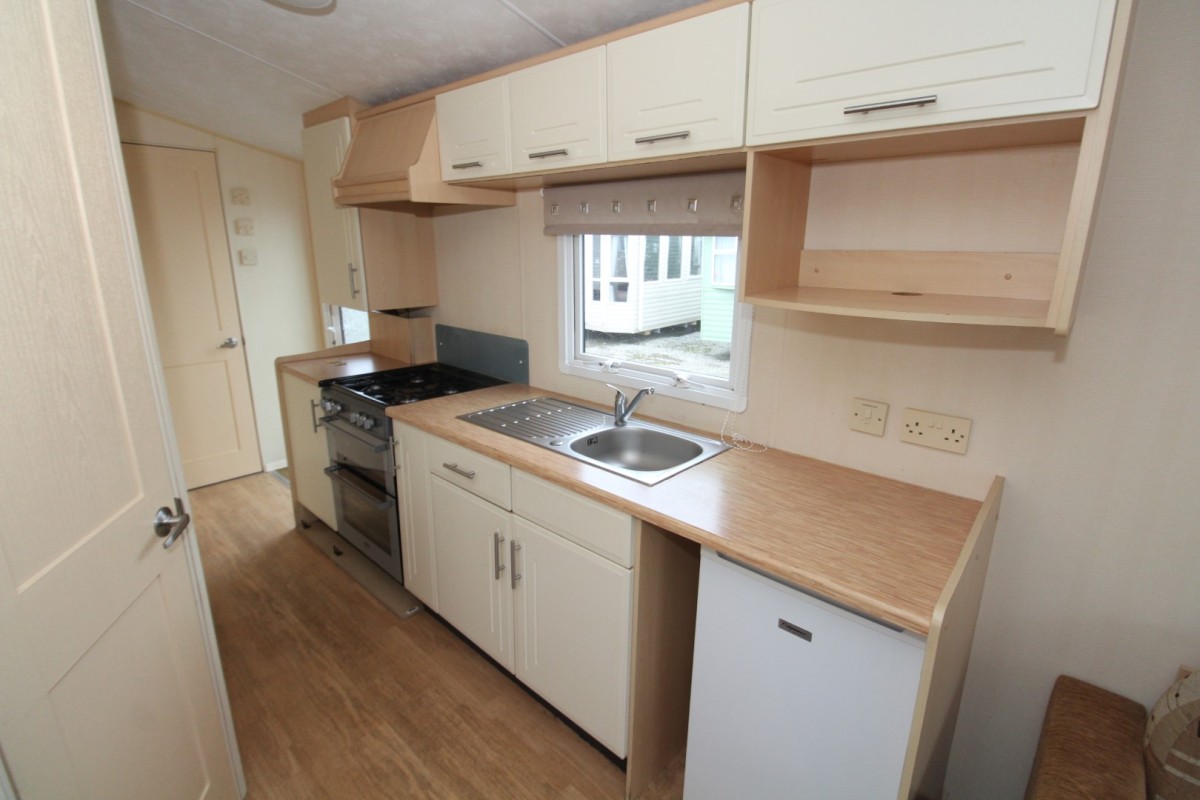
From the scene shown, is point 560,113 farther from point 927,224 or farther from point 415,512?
point 415,512

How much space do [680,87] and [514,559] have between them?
1.43 m

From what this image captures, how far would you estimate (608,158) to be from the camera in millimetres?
1601

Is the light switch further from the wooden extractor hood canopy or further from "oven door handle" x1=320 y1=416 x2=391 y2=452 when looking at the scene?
"oven door handle" x1=320 y1=416 x2=391 y2=452

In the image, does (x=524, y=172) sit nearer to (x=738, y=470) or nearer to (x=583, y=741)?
(x=738, y=470)

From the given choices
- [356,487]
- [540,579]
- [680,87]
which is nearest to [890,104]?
[680,87]

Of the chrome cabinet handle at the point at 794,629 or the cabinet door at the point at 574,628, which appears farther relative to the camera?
the cabinet door at the point at 574,628

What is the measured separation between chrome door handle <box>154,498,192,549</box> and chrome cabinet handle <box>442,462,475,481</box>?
77 centimetres

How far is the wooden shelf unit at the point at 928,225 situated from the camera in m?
1.11

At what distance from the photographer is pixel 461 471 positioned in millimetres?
1916

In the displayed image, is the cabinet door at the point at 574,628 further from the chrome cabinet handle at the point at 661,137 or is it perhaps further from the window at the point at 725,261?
the chrome cabinet handle at the point at 661,137

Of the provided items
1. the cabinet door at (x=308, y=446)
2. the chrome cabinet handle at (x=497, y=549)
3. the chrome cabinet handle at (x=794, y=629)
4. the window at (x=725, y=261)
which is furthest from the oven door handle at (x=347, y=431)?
the chrome cabinet handle at (x=794, y=629)

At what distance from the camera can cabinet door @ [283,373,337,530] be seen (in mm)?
2732

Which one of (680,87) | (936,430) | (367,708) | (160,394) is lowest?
(367,708)

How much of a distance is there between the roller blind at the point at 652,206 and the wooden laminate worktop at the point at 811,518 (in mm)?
723
